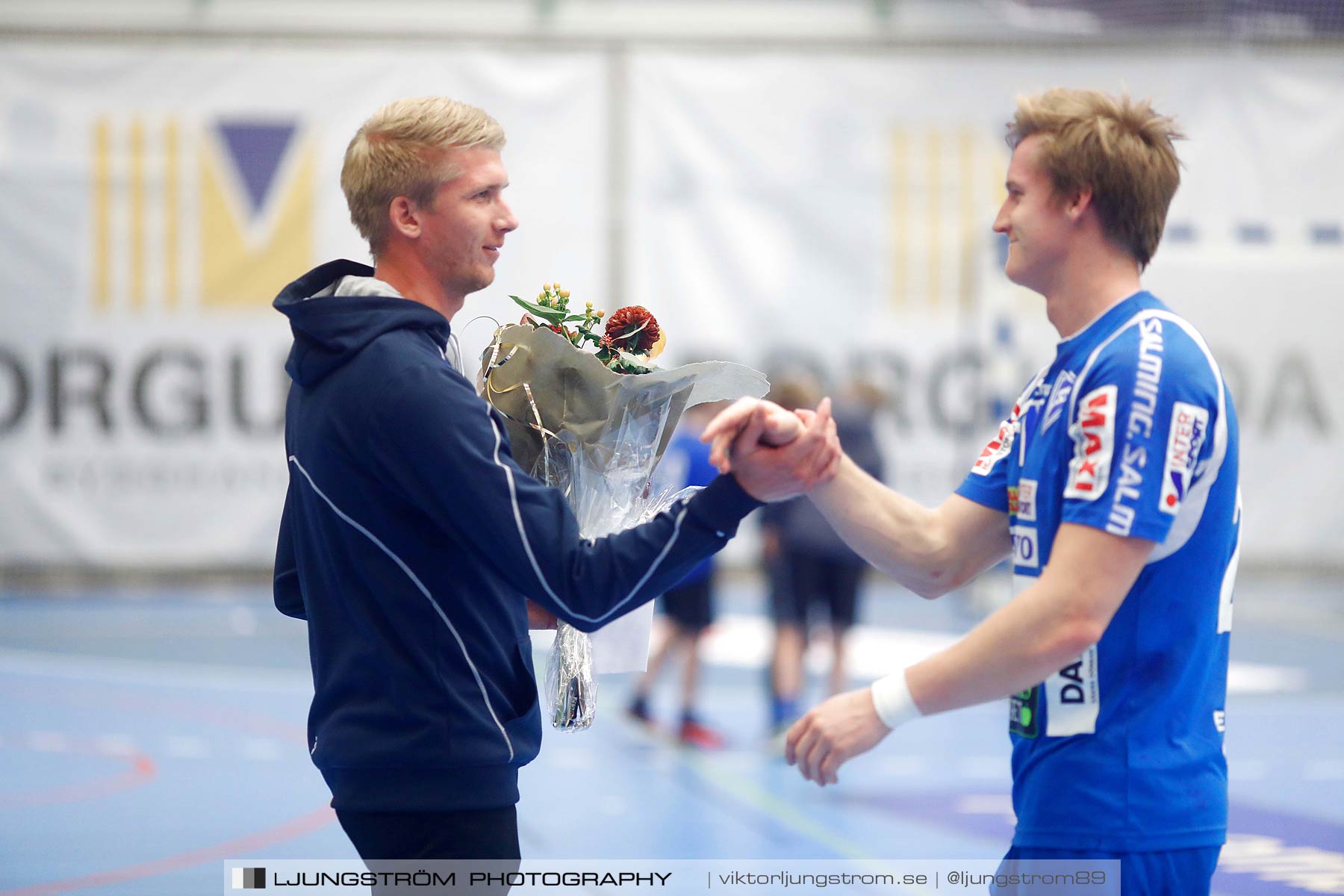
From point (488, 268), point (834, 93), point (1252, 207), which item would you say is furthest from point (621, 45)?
point (488, 268)

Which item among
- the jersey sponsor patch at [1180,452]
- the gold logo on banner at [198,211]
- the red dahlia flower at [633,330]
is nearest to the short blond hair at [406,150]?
the red dahlia flower at [633,330]

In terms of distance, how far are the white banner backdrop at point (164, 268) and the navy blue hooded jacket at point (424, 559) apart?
12.0 m

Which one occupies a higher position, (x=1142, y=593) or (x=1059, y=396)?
(x=1059, y=396)

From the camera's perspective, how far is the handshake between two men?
224 cm

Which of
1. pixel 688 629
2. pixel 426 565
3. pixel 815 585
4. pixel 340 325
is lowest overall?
pixel 688 629

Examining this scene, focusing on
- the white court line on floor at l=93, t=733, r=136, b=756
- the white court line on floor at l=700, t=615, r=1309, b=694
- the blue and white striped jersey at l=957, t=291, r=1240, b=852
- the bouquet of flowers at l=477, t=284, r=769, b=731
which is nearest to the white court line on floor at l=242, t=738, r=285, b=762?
the white court line on floor at l=93, t=733, r=136, b=756

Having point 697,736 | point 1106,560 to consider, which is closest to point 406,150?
point 1106,560

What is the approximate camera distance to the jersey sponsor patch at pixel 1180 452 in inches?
83.5

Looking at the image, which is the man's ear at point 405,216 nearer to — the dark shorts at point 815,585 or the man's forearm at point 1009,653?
the man's forearm at point 1009,653

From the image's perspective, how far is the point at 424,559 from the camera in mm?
2273

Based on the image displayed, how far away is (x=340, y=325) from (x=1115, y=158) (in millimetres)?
1381

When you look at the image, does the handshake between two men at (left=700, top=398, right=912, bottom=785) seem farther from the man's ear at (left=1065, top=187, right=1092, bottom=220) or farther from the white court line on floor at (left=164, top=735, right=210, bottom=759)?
the white court line on floor at (left=164, top=735, right=210, bottom=759)

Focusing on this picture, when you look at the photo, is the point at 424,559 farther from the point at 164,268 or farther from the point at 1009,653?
the point at 164,268

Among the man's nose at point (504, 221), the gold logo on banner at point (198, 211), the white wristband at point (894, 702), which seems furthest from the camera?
the gold logo on banner at point (198, 211)
